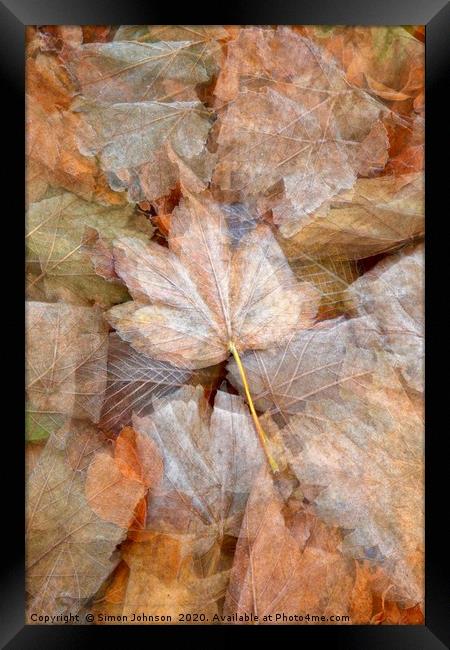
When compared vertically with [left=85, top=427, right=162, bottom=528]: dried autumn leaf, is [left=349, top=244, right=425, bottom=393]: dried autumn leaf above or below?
above

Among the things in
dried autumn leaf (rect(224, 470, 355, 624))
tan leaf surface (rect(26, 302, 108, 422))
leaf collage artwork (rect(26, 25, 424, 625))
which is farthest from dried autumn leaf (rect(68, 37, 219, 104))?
dried autumn leaf (rect(224, 470, 355, 624))

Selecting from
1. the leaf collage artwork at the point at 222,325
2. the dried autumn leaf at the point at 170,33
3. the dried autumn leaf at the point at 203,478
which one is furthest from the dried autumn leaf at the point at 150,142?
the dried autumn leaf at the point at 203,478

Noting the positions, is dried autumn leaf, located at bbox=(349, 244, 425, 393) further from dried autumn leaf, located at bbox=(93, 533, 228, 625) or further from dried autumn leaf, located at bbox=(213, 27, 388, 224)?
dried autumn leaf, located at bbox=(93, 533, 228, 625)

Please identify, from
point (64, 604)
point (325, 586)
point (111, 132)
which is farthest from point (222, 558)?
point (111, 132)

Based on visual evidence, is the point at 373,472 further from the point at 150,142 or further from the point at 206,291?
the point at 150,142

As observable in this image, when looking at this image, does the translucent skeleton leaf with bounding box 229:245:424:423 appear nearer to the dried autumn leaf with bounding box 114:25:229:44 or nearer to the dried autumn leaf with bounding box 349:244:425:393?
the dried autumn leaf with bounding box 349:244:425:393

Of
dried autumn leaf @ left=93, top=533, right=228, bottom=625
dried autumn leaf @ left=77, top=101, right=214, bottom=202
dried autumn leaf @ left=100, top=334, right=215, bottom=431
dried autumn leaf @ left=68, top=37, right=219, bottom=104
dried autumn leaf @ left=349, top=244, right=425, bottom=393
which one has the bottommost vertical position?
dried autumn leaf @ left=93, top=533, right=228, bottom=625
